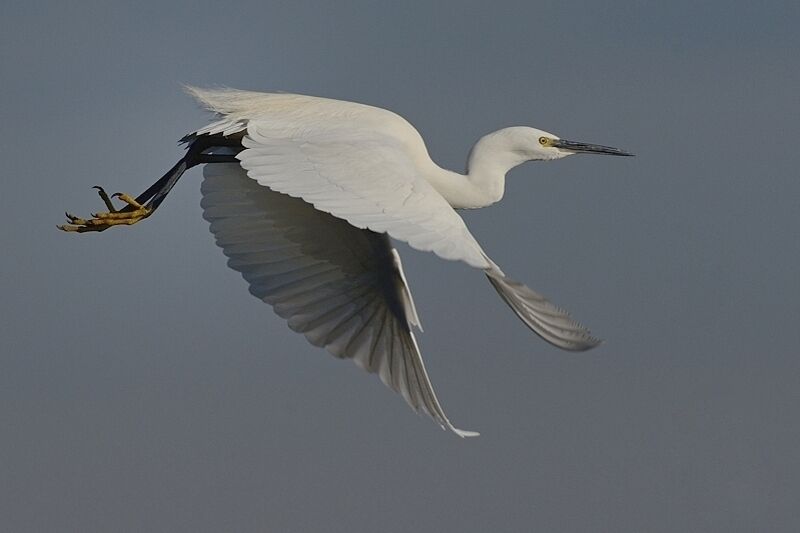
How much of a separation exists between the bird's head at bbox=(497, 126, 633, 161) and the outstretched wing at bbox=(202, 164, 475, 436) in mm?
1672

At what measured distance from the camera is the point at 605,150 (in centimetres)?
1310

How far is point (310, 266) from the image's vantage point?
39.3ft

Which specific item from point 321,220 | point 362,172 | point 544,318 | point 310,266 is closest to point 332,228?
point 321,220

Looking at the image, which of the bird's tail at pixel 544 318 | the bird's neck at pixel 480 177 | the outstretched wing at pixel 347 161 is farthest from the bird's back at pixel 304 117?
the bird's tail at pixel 544 318

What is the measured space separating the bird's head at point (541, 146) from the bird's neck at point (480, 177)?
9 cm

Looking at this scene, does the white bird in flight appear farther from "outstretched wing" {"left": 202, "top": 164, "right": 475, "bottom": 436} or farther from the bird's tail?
the bird's tail

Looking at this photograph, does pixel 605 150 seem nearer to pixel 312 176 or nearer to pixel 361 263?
pixel 361 263

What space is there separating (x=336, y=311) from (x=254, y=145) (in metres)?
1.77

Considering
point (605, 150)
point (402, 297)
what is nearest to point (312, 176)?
point (402, 297)

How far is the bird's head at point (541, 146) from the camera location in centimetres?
1240

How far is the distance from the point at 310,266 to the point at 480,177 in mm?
1558

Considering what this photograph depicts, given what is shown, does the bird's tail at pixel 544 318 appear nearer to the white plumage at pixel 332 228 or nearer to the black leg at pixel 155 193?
the white plumage at pixel 332 228

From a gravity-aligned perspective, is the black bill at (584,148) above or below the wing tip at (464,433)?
above

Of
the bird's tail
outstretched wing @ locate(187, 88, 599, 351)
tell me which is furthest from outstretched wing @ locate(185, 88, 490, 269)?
the bird's tail
